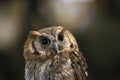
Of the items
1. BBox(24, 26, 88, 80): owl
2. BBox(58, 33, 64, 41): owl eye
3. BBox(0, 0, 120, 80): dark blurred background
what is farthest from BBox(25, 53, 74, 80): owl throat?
BBox(0, 0, 120, 80): dark blurred background

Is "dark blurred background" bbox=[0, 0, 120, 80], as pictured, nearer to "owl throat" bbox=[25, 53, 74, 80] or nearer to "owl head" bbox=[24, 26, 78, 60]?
"owl head" bbox=[24, 26, 78, 60]

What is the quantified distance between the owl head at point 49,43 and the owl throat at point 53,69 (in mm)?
53

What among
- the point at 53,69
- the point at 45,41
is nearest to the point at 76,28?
the point at 45,41

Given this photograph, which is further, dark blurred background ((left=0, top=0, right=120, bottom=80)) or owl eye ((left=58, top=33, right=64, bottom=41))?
dark blurred background ((left=0, top=0, right=120, bottom=80))

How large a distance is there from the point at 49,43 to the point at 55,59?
0.14m

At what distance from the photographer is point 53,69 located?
537 cm

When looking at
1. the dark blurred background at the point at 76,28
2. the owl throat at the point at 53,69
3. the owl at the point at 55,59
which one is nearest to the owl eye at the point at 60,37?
the owl at the point at 55,59

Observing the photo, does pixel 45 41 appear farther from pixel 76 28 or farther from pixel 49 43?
pixel 76 28

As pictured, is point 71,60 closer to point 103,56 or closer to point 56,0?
point 103,56

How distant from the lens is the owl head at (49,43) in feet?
17.6

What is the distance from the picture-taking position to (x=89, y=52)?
368 inches

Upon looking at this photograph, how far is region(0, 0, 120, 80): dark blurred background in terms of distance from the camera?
31.0 feet

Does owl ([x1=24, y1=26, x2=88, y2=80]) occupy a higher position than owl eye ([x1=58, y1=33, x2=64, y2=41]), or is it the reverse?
owl eye ([x1=58, y1=33, x2=64, y2=41])

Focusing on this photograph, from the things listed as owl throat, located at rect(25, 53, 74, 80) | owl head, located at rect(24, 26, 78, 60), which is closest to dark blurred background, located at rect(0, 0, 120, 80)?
owl head, located at rect(24, 26, 78, 60)
